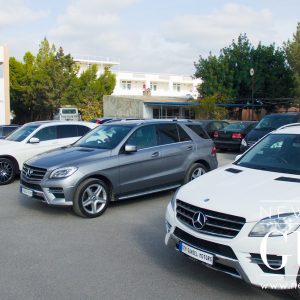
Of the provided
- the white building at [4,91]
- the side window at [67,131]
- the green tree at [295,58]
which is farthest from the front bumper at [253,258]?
the green tree at [295,58]

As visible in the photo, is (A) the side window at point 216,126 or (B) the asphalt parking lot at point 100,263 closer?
(B) the asphalt parking lot at point 100,263

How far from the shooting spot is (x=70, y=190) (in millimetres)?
6594

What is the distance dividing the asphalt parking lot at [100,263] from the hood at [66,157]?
903 millimetres

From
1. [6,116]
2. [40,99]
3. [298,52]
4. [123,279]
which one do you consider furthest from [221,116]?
[123,279]

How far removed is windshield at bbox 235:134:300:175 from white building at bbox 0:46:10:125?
31.5m

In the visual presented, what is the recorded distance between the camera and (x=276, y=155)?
5.12m

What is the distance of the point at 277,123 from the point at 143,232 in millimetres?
10351

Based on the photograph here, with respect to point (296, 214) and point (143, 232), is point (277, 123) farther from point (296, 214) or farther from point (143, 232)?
point (296, 214)

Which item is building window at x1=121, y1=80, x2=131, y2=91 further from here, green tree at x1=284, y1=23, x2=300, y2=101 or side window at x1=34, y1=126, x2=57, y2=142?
side window at x1=34, y1=126, x2=57, y2=142

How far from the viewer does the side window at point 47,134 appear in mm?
10977

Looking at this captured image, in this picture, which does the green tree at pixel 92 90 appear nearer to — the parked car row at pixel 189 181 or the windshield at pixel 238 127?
the windshield at pixel 238 127

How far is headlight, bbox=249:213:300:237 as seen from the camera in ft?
11.5

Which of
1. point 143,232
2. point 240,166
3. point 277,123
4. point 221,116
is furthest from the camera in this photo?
point 221,116

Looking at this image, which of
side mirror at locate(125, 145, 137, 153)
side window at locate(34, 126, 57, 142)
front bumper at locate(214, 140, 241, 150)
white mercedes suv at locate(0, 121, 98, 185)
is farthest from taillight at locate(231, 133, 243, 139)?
side mirror at locate(125, 145, 137, 153)
